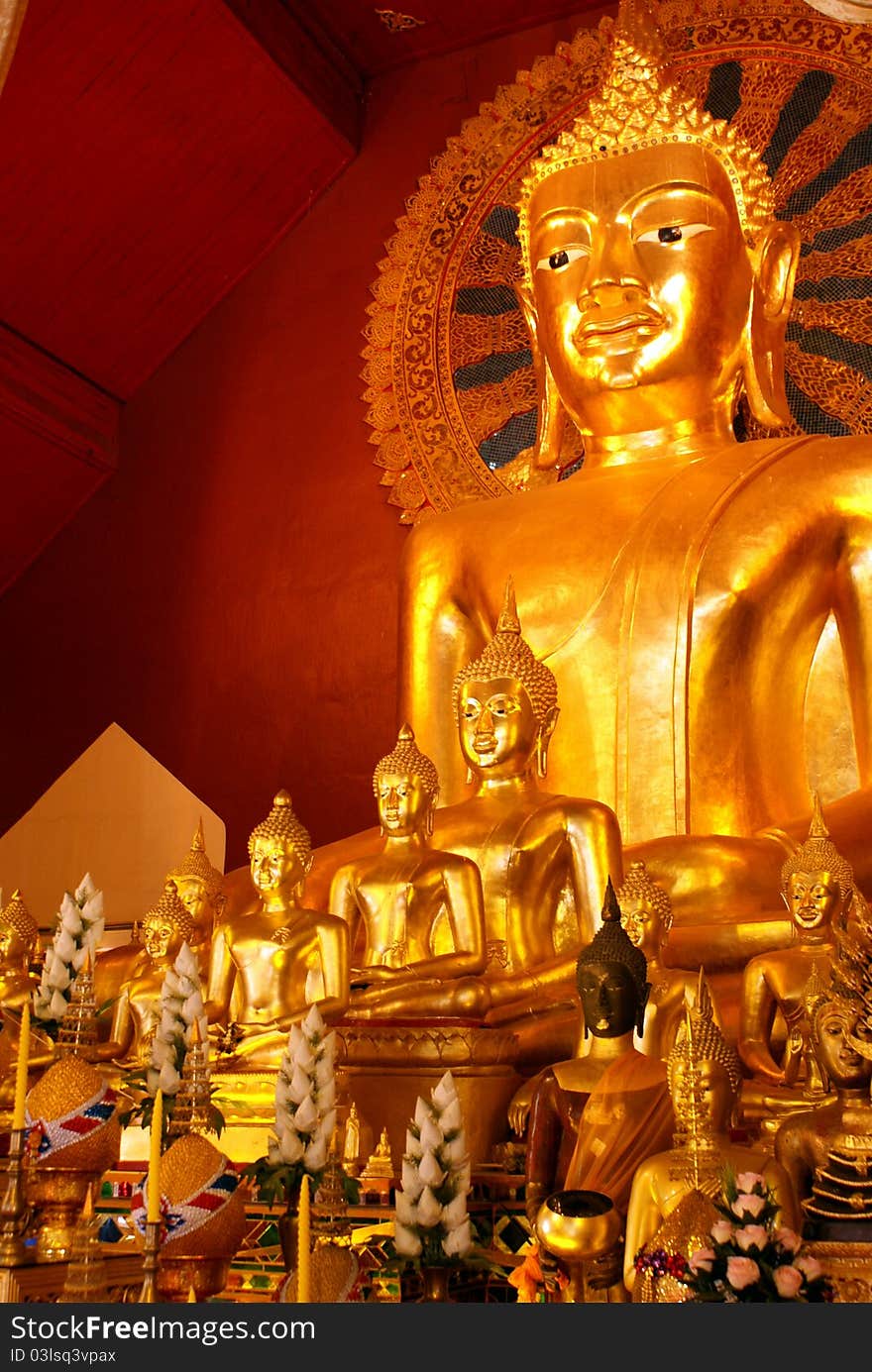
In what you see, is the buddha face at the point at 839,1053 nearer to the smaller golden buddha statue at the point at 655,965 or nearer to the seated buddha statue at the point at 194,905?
the smaller golden buddha statue at the point at 655,965

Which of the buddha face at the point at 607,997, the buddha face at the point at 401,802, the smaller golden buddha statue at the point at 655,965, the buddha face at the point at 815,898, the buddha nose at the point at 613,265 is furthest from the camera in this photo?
the buddha nose at the point at 613,265

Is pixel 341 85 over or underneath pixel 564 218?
over

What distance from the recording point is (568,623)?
3.84 metres

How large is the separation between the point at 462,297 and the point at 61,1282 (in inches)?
138

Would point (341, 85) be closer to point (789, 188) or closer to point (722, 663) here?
point (789, 188)

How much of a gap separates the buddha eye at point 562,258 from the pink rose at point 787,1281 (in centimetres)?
306

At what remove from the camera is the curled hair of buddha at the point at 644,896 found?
2607mm

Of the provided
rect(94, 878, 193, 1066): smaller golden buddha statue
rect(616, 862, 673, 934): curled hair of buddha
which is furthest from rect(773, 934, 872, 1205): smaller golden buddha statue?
rect(94, 878, 193, 1066): smaller golden buddha statue

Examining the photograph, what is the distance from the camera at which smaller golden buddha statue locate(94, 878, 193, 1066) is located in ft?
9.78

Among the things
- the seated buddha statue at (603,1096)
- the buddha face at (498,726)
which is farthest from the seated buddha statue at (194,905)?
the seated buddha statue at (603,1096)

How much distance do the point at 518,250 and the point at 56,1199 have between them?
3.47m

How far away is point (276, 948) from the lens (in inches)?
113

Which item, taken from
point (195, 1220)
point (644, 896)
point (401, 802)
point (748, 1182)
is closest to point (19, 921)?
point (401, 802)

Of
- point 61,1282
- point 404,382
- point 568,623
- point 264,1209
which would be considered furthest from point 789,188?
point 61,1282
